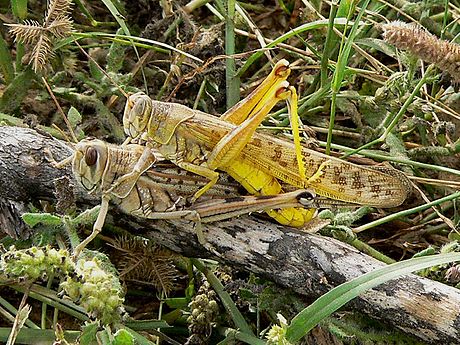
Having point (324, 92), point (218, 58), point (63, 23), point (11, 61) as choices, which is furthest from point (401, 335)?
point (11, 61)

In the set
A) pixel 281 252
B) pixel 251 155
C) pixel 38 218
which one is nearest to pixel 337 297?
pixel 281 252

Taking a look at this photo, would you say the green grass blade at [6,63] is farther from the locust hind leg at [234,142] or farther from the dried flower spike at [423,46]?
the dried flower spike at [423,46]

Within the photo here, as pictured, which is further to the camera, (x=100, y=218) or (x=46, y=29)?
(x=46, y=29)

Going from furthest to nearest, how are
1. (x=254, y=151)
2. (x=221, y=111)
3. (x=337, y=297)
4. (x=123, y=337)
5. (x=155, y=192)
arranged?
(x=221, y=111), (x=254, y=151), (x=155, y=192), (x=337, y=297), (x=123, y=337)

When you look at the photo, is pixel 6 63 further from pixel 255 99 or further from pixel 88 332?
pixel 88 332

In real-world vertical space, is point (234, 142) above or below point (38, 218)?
above

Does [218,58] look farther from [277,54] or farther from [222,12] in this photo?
[277,54]

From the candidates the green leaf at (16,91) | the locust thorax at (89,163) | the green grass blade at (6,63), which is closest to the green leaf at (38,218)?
the locust thorax at (89,163)

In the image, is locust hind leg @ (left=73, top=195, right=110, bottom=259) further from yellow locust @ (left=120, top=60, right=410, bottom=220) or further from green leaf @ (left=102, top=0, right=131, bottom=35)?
green leaf @ (left=102, top=0, right=131, bottom=35)
